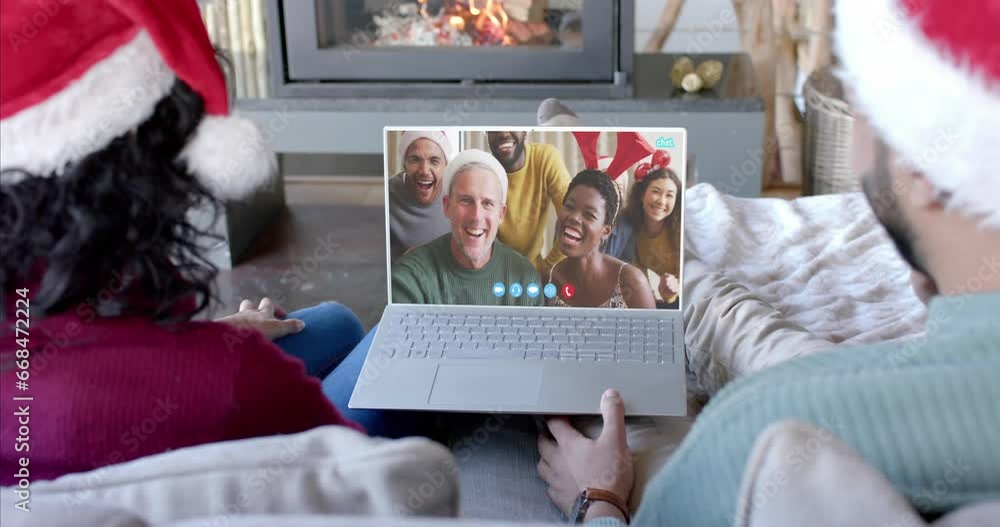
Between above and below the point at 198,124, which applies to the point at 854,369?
below

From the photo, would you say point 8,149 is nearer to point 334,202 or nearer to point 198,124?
point 198,124

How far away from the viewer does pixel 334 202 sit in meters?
3.48

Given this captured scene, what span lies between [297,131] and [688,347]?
5.80ft

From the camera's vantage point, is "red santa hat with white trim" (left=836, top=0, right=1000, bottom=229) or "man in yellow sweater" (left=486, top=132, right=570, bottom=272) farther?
"man in yellow sweater" (left=486, top=132, right=570, bottom=272)

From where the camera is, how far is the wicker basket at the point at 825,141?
115 inches

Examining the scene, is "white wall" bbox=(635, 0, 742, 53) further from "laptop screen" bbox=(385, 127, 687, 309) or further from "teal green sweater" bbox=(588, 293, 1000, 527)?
"teal green sweater" bbox=(588, 293, 1000, 527)

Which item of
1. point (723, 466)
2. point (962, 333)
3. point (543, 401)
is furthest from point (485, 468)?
point (962, 333)

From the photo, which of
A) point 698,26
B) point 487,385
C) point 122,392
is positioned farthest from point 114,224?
point 698,26

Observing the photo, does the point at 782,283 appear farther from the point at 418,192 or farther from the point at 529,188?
the point at 418,192

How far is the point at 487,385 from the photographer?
4.02 feet

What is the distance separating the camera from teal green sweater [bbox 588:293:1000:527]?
65 centimetres

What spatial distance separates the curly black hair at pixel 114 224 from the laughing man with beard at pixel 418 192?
19.8 inches

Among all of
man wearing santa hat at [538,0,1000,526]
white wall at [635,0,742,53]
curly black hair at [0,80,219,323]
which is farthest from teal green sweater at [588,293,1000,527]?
white wall at [635,0,742,53]

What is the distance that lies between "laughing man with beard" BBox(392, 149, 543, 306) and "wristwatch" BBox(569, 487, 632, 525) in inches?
14.7
